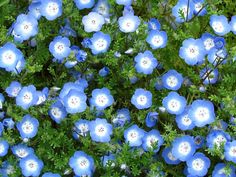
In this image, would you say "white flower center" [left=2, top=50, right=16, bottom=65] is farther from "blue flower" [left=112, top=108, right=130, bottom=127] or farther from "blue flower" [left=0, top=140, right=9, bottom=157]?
"blue flower" [left=112, top=108, right=130, bottom=127]

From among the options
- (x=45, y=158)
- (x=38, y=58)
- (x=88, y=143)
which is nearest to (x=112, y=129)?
(x=88, y=143)

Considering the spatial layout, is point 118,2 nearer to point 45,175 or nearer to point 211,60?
point 211,60

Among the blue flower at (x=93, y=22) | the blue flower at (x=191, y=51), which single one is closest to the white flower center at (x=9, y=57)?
the blue flower at (x=93, y=22)

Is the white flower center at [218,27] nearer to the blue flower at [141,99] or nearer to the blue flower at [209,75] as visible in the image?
the blue flower at [209,75]

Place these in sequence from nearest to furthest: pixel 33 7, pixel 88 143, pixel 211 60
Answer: pixel 88 143 → pixel 211 60 → pixel 33 7

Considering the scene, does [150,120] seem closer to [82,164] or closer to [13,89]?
[82,164]

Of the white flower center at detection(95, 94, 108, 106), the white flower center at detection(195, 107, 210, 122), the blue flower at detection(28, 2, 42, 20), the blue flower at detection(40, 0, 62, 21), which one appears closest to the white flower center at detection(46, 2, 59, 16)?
the blue flower at detection(40, 0, 62, 21)
